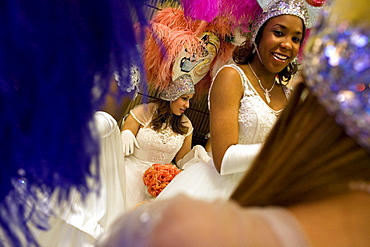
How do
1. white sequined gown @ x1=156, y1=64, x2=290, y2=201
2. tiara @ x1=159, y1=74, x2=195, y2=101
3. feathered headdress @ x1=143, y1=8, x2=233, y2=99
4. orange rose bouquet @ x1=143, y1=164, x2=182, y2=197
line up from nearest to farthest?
white sequined gown @ x1=156, y1=64, x2=290, y2=201, feathered headdress @ x1=143, y1=8, x2=233, y2=99, orange rose bouquet @ x1=143, y1=164, x2=182, y2=197, tiara @ x1=159, y1=74, x2=195, y2=101

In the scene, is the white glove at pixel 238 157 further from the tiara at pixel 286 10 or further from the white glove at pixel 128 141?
the white glove at pixel 128 141

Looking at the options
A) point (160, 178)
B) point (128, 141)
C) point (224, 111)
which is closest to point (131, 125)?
point (128, 141)

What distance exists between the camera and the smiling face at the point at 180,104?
222 centimetres

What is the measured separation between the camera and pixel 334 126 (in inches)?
15.9

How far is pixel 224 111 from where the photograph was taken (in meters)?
1.15

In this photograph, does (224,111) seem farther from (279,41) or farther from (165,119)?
(165,119)

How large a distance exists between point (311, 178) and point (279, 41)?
908 mm

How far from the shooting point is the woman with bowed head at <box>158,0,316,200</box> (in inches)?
44.6

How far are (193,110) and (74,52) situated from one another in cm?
270

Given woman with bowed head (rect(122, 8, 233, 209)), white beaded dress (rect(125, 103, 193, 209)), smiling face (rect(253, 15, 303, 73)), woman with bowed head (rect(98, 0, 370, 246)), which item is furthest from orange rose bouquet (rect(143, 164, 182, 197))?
woman with bowed head (rect(98, 0, 370, 246))

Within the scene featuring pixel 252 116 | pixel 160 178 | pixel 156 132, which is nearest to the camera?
pixel 252 116

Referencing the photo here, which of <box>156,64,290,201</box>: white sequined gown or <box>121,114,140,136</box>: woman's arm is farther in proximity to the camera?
<box>121,114,140,136</box>: woman's arm

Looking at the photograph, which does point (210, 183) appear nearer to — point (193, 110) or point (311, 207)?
point (311, 207)

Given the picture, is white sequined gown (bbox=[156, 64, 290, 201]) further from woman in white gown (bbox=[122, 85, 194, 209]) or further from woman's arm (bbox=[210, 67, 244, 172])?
woman in white gown (bbox=[122, 85, 194, 209])
